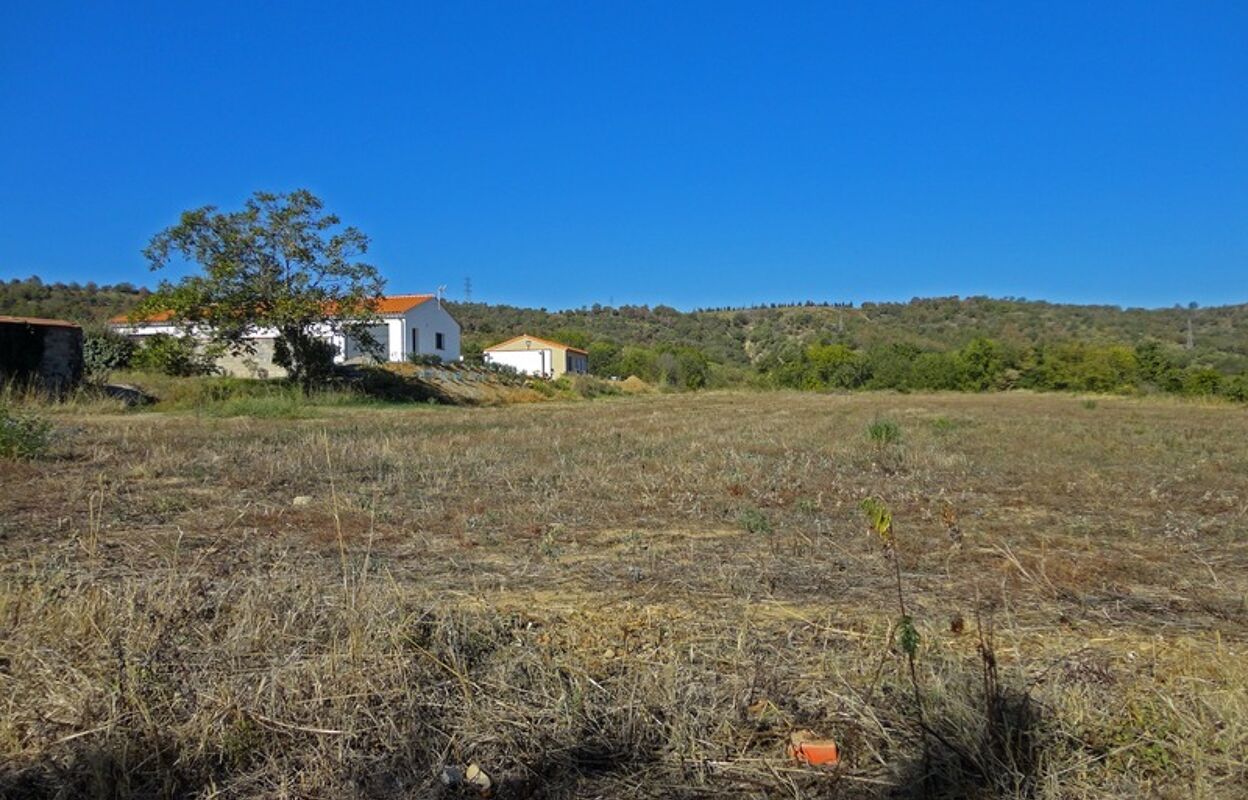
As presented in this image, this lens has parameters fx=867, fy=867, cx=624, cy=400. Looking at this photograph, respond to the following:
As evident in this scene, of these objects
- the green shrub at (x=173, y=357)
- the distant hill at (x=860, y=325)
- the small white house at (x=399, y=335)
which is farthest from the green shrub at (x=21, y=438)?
the distant hill at (x=860, y=325)

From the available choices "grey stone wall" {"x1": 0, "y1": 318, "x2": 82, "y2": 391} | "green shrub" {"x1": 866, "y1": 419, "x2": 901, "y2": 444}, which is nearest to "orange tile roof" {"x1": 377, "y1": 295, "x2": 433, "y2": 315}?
"grey stone wall" {"x1": 0, "y1": 318, "x2": 82, "y2": 391}

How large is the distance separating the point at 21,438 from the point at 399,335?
3648 centimetres

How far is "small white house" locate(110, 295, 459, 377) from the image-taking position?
3628 cm

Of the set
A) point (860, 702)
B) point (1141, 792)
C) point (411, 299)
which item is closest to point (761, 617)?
point (860, 702)

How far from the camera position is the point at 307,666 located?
312 centimetres

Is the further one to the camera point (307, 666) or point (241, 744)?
point (307, 666)

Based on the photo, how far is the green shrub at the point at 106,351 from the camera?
105ft

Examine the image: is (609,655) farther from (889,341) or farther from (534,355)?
(889,341)

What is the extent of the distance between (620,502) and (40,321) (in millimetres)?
22884

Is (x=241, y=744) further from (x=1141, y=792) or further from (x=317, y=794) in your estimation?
(x=1141, y=792)

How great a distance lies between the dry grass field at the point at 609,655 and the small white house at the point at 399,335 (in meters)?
29.5

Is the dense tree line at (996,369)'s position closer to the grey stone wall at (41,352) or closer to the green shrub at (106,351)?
the green shrub at (106,351)

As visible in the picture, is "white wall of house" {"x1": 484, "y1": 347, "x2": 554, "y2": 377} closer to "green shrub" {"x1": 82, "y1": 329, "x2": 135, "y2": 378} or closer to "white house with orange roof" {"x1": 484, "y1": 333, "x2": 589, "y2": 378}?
"white house with orange roof" {"x1": 484, "y1": 333, "x2": 589, "y2": 378}

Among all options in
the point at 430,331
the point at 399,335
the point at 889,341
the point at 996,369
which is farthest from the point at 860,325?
the point at 399,335
